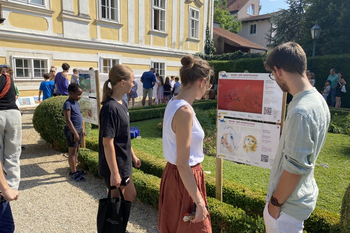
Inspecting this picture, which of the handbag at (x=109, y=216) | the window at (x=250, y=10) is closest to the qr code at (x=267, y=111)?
the handbag at (x=109, y=216)

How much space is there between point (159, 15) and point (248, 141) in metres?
17.4

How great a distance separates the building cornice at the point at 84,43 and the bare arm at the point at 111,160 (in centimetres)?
1203

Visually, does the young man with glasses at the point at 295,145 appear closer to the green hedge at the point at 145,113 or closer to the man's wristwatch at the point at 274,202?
the man's wristwatch at the point at 274,202

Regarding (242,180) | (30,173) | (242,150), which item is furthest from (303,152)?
(30,173)

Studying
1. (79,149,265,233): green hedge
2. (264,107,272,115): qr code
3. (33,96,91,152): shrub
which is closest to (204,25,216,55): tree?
A: (33,96,91,152): shrub

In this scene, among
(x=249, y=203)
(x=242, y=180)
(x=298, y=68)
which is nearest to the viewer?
(x=298, y=68)

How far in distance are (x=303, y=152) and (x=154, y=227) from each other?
8.76ft

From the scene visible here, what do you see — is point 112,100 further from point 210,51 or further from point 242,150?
point 210,51

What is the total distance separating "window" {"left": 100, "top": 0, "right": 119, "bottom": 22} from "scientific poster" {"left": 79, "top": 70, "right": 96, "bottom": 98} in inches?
430

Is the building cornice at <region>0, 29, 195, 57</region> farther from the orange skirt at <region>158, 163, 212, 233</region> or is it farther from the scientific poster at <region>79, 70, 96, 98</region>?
the orange skirt at <region>158, 163, 212, 233</region>

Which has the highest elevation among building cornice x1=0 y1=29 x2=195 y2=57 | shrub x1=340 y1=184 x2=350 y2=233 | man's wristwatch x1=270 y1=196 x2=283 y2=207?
building cornice x1=0 y1=29 x2=195 y2=57

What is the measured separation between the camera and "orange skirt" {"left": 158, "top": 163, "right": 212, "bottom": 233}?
6.57 feet

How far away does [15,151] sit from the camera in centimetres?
309

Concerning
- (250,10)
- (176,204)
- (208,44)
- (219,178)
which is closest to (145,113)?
(219,178)
